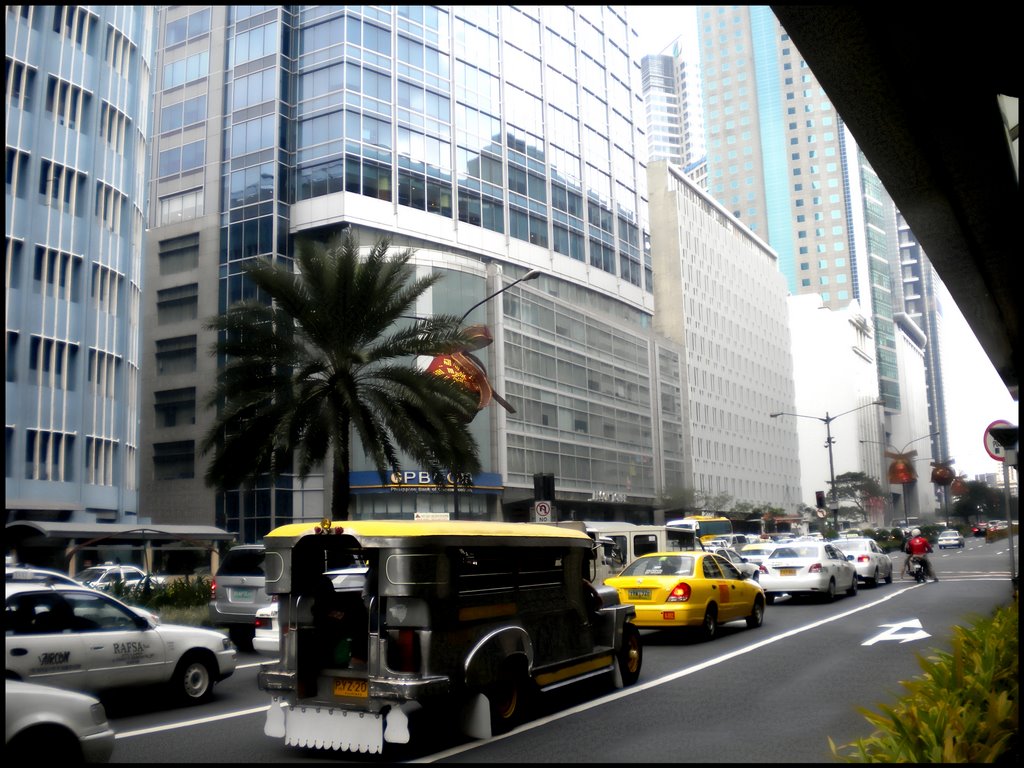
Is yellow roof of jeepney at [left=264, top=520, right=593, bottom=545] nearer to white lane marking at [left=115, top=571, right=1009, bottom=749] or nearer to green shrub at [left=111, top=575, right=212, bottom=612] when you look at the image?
white lane marking at [left=115, top=571, right=1009, bottom=749]

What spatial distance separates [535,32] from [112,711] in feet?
217

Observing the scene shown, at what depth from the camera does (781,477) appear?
379 ft

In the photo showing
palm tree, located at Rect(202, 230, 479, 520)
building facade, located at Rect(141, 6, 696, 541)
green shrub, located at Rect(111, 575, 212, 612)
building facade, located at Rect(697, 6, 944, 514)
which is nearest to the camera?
palm tree, located at Rect(202, 230, 479, 520)

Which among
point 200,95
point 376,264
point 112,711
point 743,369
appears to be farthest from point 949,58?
point 743,369

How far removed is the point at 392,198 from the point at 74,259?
67.6ft

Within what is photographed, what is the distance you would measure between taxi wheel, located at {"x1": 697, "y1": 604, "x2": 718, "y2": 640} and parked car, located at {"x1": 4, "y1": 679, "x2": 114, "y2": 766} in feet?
37.7

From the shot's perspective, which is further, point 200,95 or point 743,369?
point 743,369

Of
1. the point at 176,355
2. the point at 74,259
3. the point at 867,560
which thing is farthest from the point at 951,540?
the point at 74,259

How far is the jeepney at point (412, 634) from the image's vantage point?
8.38 m

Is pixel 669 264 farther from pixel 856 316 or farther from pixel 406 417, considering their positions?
pixel 406 417

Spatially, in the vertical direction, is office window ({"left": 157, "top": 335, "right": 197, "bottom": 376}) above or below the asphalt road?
above

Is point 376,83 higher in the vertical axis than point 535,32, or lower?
lower

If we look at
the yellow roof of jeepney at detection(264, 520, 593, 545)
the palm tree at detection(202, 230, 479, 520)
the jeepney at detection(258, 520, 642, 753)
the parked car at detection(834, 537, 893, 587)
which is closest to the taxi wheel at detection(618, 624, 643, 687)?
the jeepney at detection(258, 520, 642, 753)

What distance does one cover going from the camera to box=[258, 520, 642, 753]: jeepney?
27.5ft
